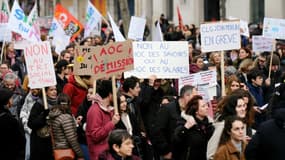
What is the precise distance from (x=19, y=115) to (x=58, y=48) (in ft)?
25.8

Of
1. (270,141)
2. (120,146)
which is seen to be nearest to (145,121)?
(120,146)

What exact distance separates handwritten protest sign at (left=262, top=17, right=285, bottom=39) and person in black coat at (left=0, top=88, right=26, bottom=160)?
26.5ft

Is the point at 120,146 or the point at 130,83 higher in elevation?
the point at 130,83

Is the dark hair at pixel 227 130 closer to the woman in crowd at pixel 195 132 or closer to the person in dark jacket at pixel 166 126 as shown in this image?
the woman in crowd at pixel 195 132

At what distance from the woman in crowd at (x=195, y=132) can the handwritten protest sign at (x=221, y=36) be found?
353cm

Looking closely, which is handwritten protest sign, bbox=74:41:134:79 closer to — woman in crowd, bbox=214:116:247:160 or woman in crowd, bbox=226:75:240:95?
woman in crowd, bbox=226:75:240:95

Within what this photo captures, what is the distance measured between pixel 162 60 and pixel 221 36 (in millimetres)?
936

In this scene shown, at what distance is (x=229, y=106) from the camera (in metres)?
8.97

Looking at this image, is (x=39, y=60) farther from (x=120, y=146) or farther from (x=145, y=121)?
(x=120, y=146)

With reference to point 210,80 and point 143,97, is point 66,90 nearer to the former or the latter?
point 143,97

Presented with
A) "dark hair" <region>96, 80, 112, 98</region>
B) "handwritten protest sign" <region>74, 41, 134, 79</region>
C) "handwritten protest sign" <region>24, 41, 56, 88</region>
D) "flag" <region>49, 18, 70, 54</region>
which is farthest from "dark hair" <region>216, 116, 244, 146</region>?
"flag" <region>49, 18, 70, 54</region>

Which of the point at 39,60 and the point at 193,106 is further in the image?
the point at 39,60

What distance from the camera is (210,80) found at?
1138 centimetres

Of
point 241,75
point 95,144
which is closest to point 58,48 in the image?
point 241,75
